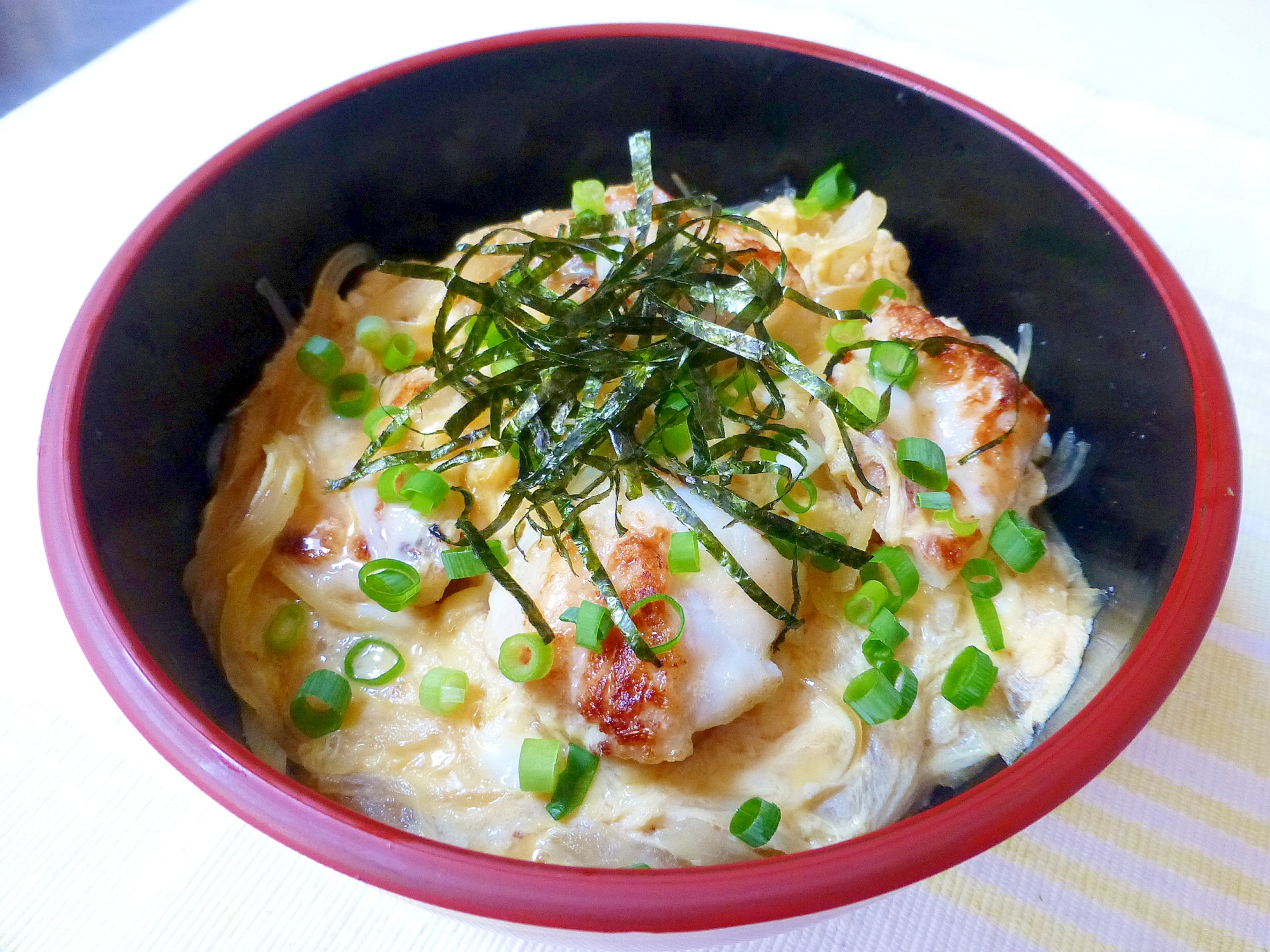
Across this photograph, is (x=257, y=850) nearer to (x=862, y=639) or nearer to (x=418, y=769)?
(x=418, y=769)

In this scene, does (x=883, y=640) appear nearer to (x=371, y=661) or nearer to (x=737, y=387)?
(x=737, y=387)

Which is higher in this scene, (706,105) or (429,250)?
(706,105)

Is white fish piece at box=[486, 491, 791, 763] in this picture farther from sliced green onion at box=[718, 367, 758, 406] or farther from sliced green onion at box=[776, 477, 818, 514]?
sliced green onion at box=[718, 367, 758, 406]

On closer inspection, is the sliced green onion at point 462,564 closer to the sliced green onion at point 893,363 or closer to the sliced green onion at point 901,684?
the sliced green onion at point 901,684

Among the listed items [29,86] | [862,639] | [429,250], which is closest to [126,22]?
[29,86]

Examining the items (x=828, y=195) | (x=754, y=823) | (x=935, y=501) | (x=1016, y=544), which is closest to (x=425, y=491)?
(x=754, y=823)
